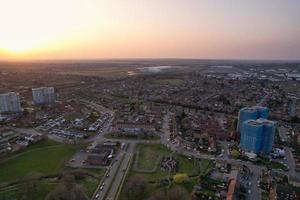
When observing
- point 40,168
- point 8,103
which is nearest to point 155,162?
point 40,168

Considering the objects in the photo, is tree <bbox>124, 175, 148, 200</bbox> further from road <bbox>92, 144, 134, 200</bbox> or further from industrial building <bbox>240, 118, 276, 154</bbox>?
industrial building <bbox>240, 118, 276, 154</bbox>

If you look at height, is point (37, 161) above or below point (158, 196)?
below

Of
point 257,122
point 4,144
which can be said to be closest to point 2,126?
point 4,144

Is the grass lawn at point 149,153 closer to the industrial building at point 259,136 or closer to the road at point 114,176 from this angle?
the road at point 114,176

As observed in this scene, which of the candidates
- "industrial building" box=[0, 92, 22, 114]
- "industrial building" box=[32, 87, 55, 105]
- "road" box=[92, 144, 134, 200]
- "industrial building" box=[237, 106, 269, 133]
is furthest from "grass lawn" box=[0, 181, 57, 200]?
"industrial building" box=[32, 87, 55, 105]

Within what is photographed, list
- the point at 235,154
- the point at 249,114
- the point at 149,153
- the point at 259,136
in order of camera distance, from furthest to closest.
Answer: the point at 249,114
the point at 149,153
the point at 259,136
the point at 235,154

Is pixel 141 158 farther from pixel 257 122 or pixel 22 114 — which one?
pixel 22 114

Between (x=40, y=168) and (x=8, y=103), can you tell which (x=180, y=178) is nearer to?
(x=40, y=168)
